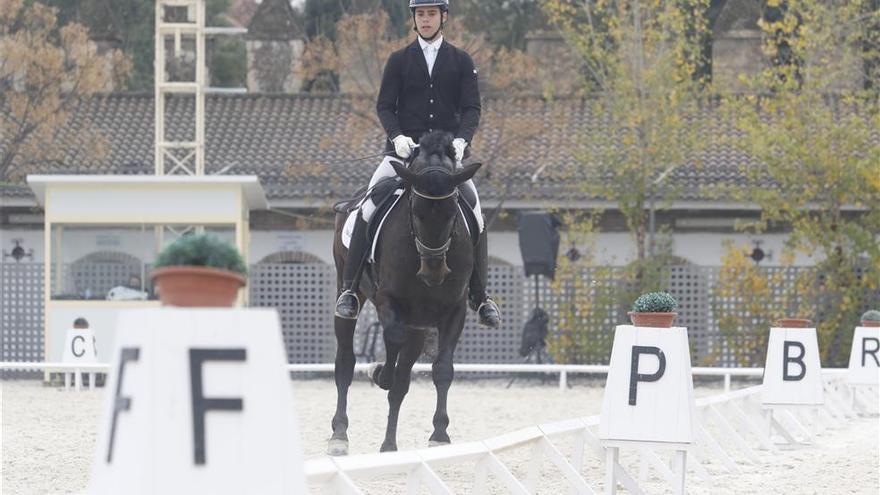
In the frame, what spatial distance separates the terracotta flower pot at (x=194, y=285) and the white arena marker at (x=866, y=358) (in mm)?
→ 14278

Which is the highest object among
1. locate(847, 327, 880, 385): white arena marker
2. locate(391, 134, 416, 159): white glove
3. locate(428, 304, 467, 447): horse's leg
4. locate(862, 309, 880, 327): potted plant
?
locate(391, 134, 416, 159): white glove

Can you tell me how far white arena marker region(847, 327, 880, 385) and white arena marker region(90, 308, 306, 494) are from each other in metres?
14.2

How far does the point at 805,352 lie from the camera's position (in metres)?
13.8

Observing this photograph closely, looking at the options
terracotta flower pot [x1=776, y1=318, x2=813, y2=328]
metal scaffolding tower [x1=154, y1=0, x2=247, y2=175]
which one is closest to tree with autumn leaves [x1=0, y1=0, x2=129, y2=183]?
metal scaffolding tower [x1=154, y1=0, x2=247, y2=175]

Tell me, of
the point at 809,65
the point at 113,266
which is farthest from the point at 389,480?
the point at 809,65

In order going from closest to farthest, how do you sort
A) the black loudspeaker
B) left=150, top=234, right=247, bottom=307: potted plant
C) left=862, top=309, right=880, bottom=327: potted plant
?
left=150, top=234, right=247, bottom=307: potted plant
left=862, top=309, right=880, bottom=327: potted plant
the black loudspeaker

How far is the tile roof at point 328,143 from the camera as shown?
3425cm

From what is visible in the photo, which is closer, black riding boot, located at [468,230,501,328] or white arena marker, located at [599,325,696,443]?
white arena marker, located at [599,325,696,443]

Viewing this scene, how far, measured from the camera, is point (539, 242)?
25.8m

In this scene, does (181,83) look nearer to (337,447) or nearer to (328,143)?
(328,143)

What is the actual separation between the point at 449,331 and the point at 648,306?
183 centimetres

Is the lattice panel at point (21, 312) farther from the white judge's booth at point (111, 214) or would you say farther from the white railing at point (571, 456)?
the white railing at point (571, 456)

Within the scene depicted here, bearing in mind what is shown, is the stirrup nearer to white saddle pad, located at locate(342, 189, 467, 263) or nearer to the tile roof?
white saddle pad, located at locate(342, 189, 467, 263)

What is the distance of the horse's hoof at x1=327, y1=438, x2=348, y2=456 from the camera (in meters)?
10.1
